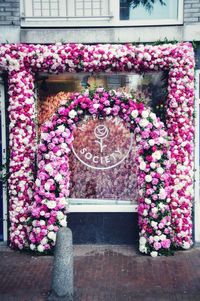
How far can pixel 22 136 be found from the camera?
25.9 ft

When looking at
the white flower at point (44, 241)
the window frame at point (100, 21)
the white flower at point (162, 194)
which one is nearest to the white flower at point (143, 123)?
the white flower at point (162, 194)

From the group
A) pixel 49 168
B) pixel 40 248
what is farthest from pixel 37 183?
pixel 40 248

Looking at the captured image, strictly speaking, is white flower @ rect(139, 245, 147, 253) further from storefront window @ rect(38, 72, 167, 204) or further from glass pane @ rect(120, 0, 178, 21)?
glass pane @ rect(120, 0, 178, 21)

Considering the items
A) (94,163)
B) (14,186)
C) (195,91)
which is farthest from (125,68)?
(14,186)

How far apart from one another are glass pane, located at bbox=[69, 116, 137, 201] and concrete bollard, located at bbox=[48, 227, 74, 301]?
2.68 m

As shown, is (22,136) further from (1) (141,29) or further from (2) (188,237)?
(2) (188,237)

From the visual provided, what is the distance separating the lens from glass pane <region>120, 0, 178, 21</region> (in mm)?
8188

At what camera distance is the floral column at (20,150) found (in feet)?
25.7

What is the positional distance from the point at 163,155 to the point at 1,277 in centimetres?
338

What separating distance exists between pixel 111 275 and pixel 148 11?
4906 millimetres

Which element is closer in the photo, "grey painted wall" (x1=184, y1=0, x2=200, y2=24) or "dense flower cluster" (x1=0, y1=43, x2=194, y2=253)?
"dense flower cluster" (x1=0, y1=43, x2=194, y2=253)

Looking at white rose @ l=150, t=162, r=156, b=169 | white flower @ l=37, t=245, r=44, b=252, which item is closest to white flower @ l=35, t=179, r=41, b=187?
white flower @ l=37, t=245, r=44, b=252

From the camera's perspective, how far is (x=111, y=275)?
6699 mm

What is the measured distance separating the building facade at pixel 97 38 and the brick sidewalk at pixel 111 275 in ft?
1.52
